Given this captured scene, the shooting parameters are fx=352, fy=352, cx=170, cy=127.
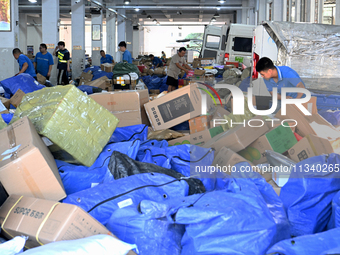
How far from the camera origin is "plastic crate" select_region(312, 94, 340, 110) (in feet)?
13.7

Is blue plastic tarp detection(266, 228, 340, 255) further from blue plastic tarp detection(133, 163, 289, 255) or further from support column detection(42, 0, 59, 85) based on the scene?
support column detection(42, 0, 59, 85)

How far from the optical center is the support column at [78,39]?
13.0 m

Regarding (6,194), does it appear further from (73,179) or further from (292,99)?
(292,99)

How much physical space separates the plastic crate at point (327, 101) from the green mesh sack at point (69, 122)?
8.52 ft

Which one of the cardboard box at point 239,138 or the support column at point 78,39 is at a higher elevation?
the support column at point 78,39

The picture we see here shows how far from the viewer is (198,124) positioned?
3947mm

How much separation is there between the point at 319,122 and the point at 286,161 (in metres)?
0.74

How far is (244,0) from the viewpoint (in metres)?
18.8

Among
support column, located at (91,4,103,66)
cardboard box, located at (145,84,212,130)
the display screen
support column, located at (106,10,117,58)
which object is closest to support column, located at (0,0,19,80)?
the display screen

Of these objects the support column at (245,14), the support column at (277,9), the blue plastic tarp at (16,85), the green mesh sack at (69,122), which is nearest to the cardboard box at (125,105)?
the green mesh sack at (69,122)

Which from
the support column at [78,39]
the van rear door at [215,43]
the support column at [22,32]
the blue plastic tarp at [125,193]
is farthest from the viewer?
the support column at [22,32]

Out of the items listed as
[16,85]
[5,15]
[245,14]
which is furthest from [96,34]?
[16,85]

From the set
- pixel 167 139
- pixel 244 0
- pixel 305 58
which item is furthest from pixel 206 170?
pixel 244 0

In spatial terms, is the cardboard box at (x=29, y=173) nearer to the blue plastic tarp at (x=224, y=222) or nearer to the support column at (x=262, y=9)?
the blue plastic tarp at (x=224, y=222)
